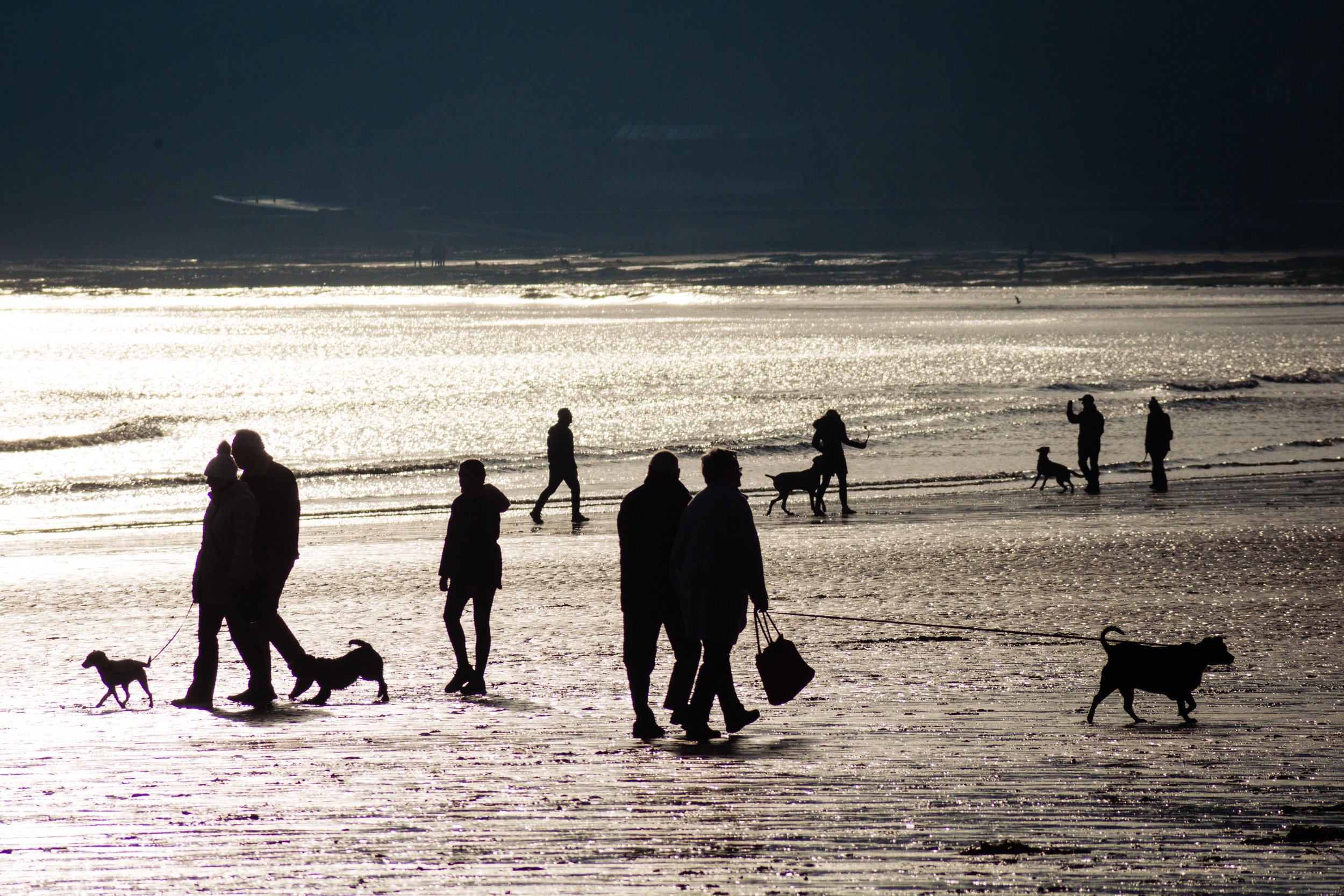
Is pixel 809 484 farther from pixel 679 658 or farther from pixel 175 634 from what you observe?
pixel 679 658

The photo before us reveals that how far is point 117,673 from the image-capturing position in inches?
299

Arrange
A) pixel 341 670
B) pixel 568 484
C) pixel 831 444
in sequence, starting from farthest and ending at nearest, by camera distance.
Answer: pixel 831 444 < pixel 568 484 < pixel 341 670

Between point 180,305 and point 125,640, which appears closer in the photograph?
point 125,640

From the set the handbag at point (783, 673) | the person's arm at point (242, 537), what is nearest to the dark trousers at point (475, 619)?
the person's arm at point (242, 537)

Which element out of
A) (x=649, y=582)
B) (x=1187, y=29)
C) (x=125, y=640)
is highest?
(x=1187, y=29)

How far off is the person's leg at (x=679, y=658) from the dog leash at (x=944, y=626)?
264 cm

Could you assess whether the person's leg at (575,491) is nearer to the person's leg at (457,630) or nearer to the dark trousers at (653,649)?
the person's leg at (457,630)

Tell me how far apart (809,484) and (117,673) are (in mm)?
10063

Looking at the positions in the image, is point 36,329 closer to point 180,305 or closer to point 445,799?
point 180,305

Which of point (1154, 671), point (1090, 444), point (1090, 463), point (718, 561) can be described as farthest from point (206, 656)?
point (1090, 463)

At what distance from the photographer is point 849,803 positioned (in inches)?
205

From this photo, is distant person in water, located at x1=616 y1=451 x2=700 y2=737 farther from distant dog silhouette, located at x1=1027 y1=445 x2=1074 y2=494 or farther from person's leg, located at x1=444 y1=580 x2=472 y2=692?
distant dog silhouette, located at x1=1027 y1=445 x2=1074 y2=494

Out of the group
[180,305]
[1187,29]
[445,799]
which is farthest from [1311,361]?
[1187,29]

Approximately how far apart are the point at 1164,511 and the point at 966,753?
34.9 feet
